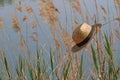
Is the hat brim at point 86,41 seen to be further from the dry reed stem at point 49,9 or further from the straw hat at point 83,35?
the dry reed stem at point 49,9

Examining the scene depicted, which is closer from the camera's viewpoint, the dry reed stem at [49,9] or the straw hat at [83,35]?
the straw hat at [83,35]

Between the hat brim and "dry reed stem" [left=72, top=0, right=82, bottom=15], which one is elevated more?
"dry reed stem" [left=72, top=0, right=82, bottom=15]

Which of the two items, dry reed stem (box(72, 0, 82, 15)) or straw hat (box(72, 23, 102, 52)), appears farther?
dry reed stem (box(72, 0, 82, 15))

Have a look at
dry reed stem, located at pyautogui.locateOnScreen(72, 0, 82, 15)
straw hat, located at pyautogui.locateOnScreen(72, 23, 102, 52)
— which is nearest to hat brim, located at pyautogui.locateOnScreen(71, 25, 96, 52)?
straw hat, located at pyautogui.locateOnScreen(72, 23, 102, 52)

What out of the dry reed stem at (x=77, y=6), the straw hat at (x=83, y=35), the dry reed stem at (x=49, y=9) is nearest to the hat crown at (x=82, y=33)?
the straw hat at (x=83, y=35)

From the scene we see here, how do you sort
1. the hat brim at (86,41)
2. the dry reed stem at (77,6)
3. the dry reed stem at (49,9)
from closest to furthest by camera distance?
the hat brim at (86,41)
the dry reed stem at (49,9)
the dry reed stem at (77,6)

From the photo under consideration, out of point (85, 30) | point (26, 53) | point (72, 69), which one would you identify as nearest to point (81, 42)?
point (85, 30)

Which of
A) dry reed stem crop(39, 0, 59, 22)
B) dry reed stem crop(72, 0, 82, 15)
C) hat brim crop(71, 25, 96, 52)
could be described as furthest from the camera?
dry reed stem crop(72, 0, 82, 15)

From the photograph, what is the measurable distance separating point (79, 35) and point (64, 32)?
3.22 feet

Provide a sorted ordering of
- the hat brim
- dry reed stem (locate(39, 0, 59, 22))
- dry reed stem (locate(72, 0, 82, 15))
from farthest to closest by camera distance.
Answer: dry reed stem (locate(72, 0, 82, 15)) < dry reed stem (locate(39, 0, 59, 22)) < the hat brim

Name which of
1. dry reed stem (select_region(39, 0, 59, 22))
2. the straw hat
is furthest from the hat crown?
dry reed stem (select_region(39, 0, 59, 22))

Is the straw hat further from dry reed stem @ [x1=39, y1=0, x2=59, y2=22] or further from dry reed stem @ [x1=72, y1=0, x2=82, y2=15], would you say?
dry reed stem @ [x1=72, y1=0, x2=82, y2=15]

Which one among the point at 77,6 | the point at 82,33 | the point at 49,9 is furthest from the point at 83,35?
the point at 77,6

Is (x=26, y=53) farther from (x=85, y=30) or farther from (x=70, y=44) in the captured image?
(x=85, y=30)
